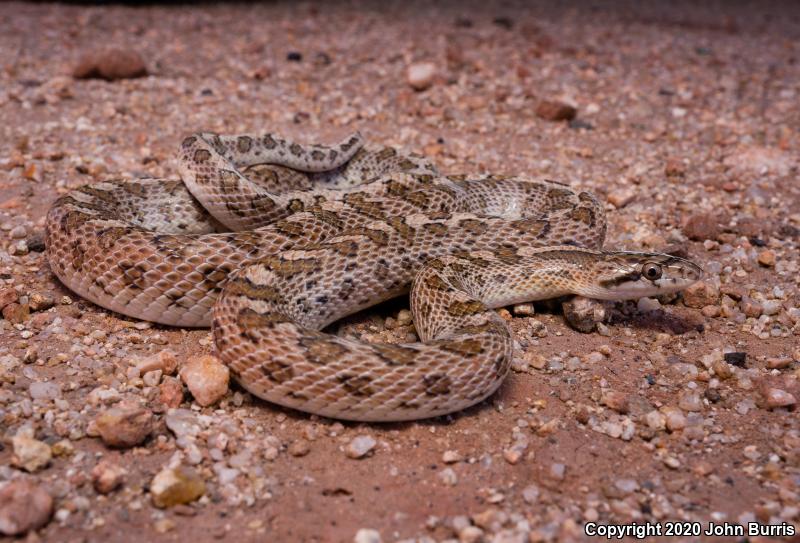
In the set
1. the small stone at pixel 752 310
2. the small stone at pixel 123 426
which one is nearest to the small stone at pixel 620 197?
the small stone at pixel 752 310

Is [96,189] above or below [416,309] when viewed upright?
above

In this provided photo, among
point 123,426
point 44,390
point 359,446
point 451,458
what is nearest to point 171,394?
point 123,426

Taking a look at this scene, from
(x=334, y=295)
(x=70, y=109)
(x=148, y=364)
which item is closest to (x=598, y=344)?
(x=334, y=295)

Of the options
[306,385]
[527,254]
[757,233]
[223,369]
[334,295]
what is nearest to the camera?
[306,385]

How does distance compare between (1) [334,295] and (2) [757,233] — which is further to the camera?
(2) [757,233]

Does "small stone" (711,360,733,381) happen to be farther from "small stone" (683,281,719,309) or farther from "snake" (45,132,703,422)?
"small stone" (683,281,719,309)

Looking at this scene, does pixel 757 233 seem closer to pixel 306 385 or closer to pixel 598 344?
pixel 598 344

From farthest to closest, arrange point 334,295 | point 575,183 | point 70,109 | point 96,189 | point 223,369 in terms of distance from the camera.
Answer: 1. point 70,109
2. point 575,183
3. point 96,189
4. point 334,295
5. point 223,369
